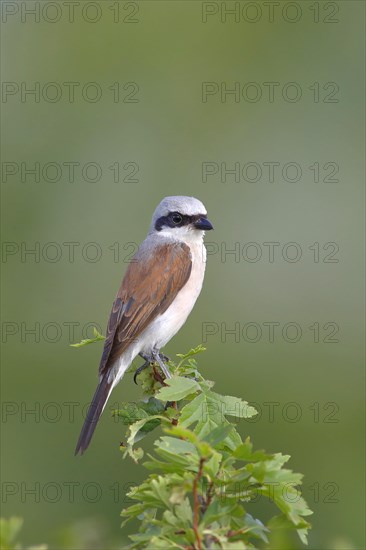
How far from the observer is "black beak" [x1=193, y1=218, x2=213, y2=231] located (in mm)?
4848

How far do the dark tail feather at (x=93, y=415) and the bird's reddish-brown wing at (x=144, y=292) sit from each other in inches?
3.8

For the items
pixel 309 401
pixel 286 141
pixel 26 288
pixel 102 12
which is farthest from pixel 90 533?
pixel 102 12

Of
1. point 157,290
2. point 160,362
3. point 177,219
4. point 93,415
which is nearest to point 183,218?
point 177,219

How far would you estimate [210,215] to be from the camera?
7.36m

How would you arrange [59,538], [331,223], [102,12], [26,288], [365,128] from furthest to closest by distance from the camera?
Answer: [102,12] → [365,128] → [331,223] → [26,288] → [59,538]

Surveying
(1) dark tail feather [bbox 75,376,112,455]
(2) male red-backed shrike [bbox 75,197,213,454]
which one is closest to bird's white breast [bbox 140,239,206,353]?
(2) male red-backed shrike [bbox 75,197,213,454]

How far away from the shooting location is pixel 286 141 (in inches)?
330

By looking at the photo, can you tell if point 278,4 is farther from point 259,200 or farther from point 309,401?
point 309,401

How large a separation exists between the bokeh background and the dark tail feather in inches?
46.1

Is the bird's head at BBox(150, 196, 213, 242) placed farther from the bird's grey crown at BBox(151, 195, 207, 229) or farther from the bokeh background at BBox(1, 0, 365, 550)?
the bokeh background at BBox(1, 0, 365, 550)

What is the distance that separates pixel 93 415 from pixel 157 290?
103 centimetres

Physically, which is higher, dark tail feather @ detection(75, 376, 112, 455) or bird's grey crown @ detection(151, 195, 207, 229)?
bird's grey crown @ detection(151, 195, 207, 229)

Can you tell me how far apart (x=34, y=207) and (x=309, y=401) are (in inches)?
126

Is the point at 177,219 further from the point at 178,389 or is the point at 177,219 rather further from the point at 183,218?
the point at 178,389
